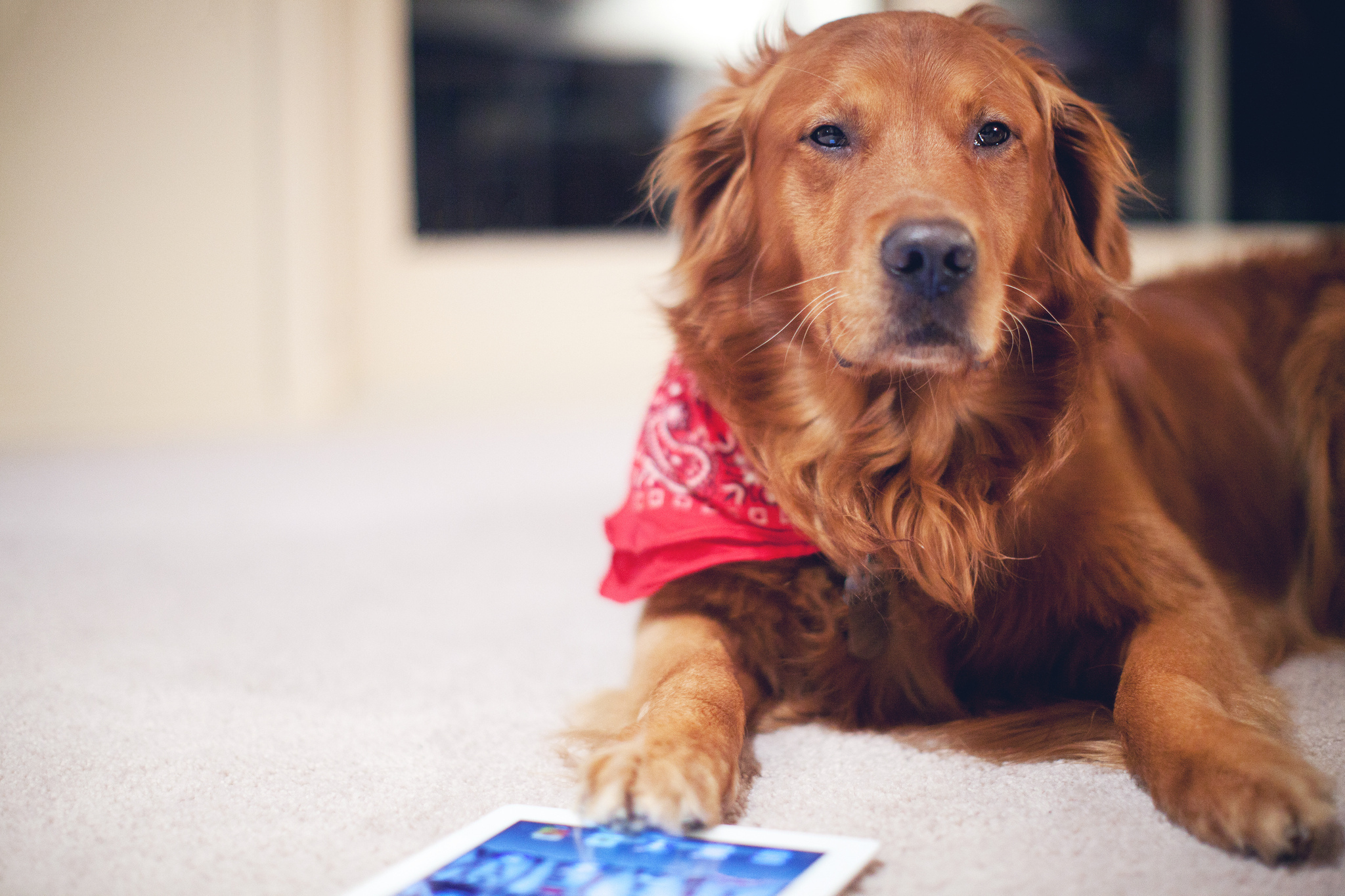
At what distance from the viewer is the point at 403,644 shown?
1712 mm

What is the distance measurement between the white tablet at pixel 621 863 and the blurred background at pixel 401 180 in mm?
2678

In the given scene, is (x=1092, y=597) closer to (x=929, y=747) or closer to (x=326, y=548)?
(x=929, y=747)

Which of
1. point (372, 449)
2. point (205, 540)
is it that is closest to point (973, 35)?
point (205, 540)

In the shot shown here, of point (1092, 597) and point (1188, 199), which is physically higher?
point (1188, 199)

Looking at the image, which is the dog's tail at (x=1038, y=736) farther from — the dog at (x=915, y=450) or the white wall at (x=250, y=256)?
the white wall at (x=250, y=256)

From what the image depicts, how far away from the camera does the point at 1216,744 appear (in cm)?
96

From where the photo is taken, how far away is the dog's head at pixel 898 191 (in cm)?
117

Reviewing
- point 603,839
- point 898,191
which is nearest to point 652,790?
point 603,839

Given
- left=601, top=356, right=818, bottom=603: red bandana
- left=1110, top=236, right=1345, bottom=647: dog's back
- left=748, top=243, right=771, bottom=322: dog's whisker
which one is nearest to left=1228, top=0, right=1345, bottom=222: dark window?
left=1110, top=236, right=1345, bottom=647: dog's back

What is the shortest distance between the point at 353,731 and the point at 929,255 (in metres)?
0.91

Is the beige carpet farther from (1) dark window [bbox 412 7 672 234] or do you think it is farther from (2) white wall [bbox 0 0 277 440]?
(1) dark window [bbox 412 7 672 234]

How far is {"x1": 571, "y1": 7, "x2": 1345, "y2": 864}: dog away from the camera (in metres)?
1.17

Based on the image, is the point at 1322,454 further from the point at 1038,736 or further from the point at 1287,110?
the point at 1287,110

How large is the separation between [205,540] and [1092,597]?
204 centimetres
